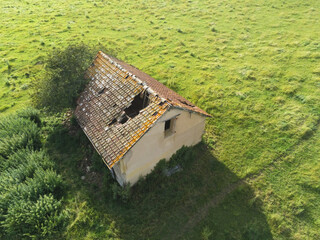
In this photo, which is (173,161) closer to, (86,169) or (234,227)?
(234,227)

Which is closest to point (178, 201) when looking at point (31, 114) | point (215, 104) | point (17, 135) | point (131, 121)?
point (131, 121)

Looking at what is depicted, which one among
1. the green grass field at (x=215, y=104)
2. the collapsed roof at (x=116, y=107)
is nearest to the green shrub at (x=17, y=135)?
the green grass field at (x=215, y=104)

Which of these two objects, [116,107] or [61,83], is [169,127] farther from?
[61,83]

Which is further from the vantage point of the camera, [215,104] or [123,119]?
[215,104]

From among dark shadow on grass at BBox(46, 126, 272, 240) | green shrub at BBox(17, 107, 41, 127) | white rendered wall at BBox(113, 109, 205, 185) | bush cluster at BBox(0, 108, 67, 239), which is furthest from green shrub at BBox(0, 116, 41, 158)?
white rendered wall at BBox(113, 109, 205, 185)

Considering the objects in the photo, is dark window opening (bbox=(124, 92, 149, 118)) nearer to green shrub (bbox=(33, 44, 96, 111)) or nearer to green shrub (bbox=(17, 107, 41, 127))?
green shrub (bbox=(33, 44, 96, 111))

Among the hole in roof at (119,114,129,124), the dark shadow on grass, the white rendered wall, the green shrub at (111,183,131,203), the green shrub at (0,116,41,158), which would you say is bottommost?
the dark shadow on grass

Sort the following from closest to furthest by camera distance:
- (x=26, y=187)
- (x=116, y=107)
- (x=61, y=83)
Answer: (x=26, y=187) → (x=116, y=107) → (x=61, y=83)
